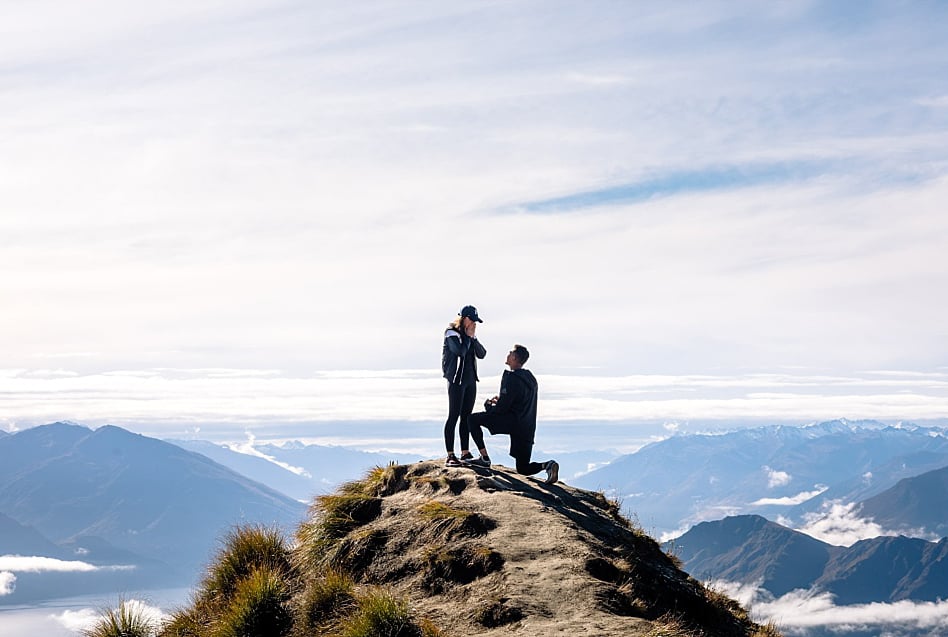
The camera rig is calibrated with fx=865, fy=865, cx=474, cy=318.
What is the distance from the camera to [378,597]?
14.7 m

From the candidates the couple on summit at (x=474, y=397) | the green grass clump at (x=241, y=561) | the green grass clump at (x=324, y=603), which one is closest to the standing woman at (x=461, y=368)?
the couple on summit at (x=474, y=397)

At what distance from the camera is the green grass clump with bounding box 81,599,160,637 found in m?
18.3

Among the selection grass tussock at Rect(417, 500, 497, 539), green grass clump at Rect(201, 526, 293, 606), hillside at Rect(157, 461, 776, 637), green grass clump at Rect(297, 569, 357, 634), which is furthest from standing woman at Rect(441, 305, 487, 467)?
green grass clump at Rect(297, 569, 357, 634)

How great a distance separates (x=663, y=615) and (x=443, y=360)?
9.28m

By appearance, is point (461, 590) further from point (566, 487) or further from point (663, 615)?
point (566, 487)

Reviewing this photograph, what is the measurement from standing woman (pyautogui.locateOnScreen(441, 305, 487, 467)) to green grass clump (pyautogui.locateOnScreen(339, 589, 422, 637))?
341 inches

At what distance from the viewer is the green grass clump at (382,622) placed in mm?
14164

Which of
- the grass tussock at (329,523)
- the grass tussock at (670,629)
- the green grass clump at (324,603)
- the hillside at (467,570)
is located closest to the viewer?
the grass tussock at (670,629)

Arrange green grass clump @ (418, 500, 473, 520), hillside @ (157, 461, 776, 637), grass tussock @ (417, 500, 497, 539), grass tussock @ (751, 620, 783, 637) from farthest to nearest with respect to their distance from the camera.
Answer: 1. green grass clump @ (418, 500, 473, 520)
2. grass tussock @ (751, 620, 783, 637)
3. grass tussock @ (417, 500, 497, 539)
4. hillside @ (157, 461, 776, 637)

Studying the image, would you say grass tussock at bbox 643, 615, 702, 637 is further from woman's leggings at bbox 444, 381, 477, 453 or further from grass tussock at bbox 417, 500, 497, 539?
woman's leggings at bbox 444, 381, 477, 453

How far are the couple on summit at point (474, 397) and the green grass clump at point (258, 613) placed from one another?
7.35 m

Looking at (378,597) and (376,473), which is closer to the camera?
(378,597)

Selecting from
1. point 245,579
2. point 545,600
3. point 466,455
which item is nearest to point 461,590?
point 545,600

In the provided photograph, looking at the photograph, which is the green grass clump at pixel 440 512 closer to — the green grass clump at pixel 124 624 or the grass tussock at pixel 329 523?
the grass tussock at pixel 329 523
